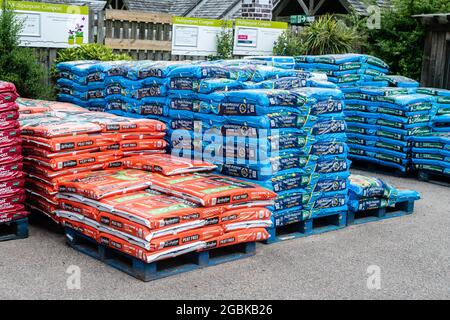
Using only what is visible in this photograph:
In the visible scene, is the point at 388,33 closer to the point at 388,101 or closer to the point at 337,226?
the point at 388,101

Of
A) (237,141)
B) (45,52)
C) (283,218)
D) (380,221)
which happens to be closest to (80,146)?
(237,141)

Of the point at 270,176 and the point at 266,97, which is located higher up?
the point at 266,97

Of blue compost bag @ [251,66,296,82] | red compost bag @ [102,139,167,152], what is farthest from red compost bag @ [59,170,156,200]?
blue compost bag @ [251,66,296,82]

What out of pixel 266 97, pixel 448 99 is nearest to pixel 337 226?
pixel 266 97

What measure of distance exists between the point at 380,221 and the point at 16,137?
459 cm

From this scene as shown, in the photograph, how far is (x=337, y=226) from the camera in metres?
7.44

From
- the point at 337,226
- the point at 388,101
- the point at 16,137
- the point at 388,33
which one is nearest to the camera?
the point at 16,137

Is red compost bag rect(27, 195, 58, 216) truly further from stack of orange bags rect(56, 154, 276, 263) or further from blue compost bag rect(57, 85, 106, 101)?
blue compost bag rect(57, 85, 106, 101)

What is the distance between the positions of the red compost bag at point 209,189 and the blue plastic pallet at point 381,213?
5.65ft

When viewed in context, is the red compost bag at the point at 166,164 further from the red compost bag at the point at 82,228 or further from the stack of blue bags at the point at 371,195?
the stack of blue bags at the point at 371,195

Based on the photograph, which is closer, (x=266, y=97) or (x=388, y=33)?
(x=266, y=97)

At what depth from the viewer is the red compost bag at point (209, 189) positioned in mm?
5797

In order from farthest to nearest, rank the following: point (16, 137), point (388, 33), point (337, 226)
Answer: point (388, 33), point (337, 226), point (16, 137)

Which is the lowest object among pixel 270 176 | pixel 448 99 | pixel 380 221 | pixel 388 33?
pixel 380 221
